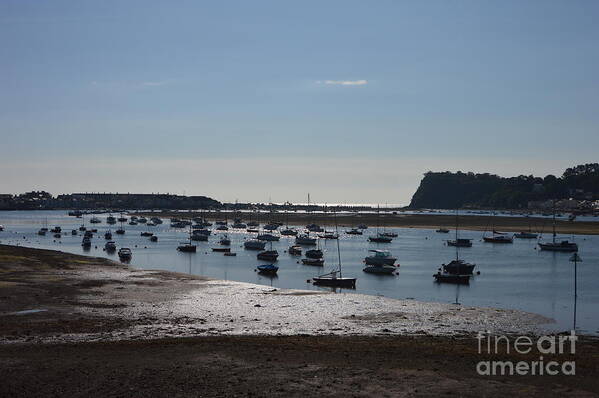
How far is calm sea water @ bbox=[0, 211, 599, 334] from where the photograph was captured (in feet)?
157

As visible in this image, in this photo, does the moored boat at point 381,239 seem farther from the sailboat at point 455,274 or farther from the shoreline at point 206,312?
the shoreline at point 206,312

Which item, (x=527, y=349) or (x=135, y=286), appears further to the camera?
(x=135, y=286)

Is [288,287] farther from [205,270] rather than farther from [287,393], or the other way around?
[287,393]

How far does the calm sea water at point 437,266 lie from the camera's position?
157 feet

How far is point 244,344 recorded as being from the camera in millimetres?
26203

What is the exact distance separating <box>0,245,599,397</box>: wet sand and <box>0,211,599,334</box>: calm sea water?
6.08 meters

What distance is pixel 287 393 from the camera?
1870 cm

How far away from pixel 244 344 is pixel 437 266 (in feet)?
178

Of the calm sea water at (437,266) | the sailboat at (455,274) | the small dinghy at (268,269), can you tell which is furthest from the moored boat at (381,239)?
the small dinghy at (268,269)

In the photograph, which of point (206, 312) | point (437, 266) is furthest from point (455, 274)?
point (206, 312)

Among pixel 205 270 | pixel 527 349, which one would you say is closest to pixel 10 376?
pixel 527 349

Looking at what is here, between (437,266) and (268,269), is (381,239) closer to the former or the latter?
(437,266)

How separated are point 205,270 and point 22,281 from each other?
24.1 m

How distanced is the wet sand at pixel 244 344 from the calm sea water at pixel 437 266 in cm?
608
